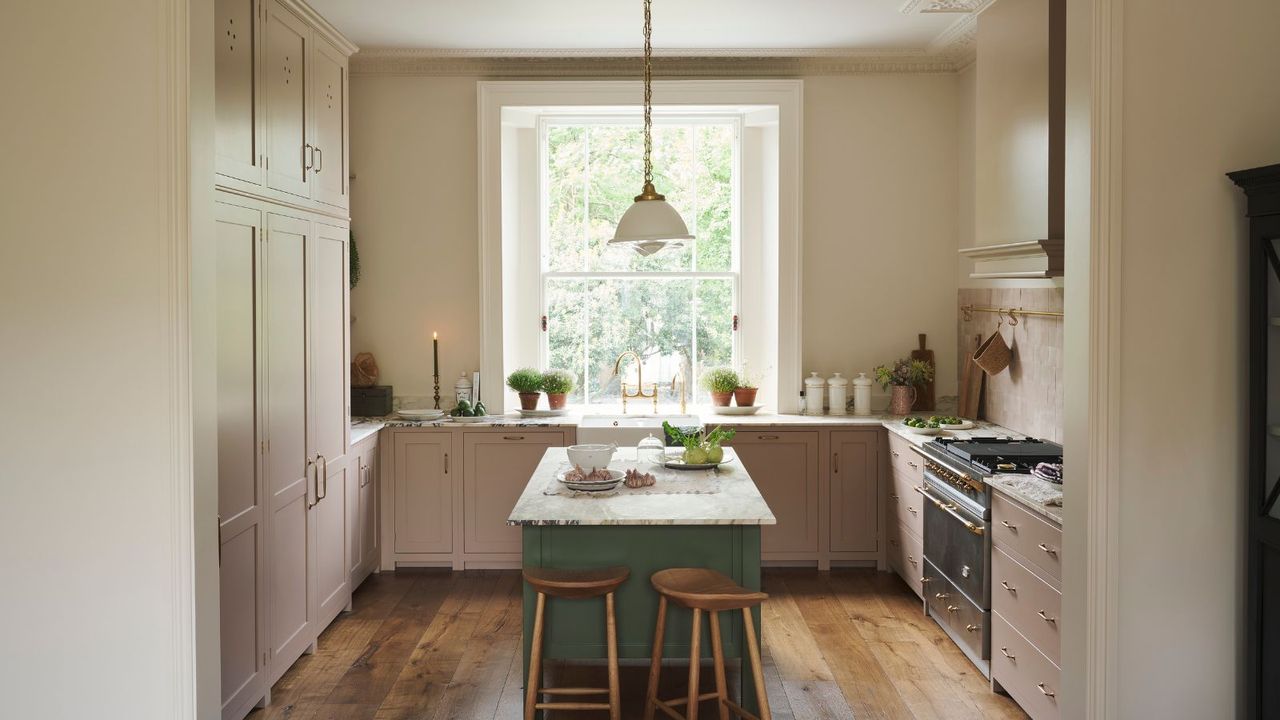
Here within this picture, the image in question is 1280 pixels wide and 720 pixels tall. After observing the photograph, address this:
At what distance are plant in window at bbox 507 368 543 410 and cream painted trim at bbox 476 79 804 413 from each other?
144 mm

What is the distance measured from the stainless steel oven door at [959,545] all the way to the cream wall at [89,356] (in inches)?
121

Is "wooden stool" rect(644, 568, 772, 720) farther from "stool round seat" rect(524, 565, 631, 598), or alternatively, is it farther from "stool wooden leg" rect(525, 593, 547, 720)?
"stool wooden leg" rect(525, 593, 547, 720)

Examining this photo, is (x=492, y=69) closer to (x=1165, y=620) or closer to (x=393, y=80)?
(x=393, y=80)

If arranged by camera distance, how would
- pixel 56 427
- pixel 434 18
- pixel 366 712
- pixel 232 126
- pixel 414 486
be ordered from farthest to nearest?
pixel 414 486
pixel 434 18
pixel 366 712
pixel 232 126
pixel 56 427

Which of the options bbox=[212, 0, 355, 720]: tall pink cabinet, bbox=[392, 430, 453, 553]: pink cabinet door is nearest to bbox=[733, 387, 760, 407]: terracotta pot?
bbox=[392, 430, 453, 553]: pink cabinet door

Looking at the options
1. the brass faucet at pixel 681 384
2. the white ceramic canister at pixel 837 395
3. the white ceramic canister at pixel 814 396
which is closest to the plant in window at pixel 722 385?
the brass faucet at pixel 681 384

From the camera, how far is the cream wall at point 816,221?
20.3 feet

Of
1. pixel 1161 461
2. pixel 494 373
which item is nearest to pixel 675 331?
pixel 494 373

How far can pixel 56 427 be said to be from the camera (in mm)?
2516

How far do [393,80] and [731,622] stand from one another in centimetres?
418

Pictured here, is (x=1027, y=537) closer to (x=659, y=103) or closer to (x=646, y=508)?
(x=646, y=508)

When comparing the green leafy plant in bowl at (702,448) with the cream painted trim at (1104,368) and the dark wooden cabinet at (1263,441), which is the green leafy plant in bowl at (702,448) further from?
the dark wooden cabinet at (1263,441)

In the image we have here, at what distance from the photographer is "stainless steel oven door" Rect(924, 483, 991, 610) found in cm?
413

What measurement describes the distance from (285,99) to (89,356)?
1.97 metres
